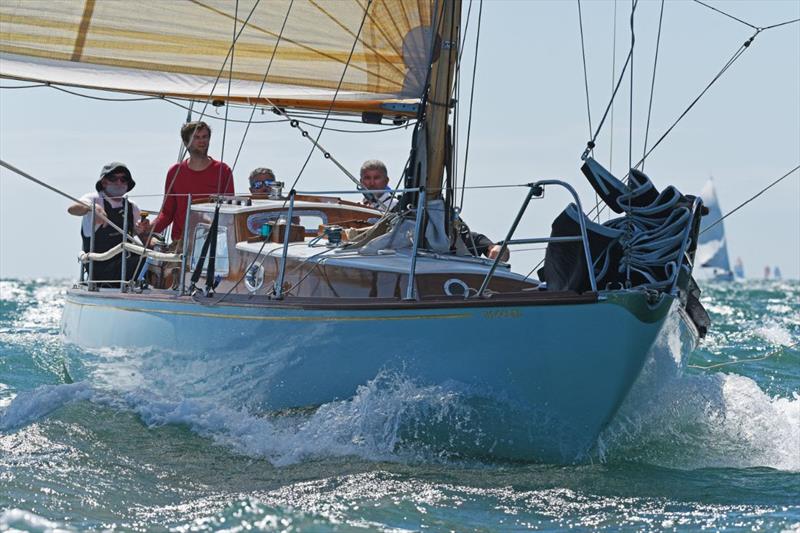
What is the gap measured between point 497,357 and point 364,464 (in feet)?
3.42

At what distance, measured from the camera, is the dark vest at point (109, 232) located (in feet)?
35.5

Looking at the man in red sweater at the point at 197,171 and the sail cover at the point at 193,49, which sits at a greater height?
the sail cover at the point at 193,49

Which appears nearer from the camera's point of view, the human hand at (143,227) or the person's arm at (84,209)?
the person's arm at (84,209)

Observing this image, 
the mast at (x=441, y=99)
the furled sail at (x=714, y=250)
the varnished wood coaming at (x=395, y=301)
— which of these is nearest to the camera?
the varnished wood coaming at (x=395, y=301)

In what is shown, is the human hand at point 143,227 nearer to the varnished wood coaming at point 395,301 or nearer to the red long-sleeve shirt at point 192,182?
the red long-sleeve shirt at point 192,182

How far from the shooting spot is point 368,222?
32.4 ft

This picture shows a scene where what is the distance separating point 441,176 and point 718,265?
78870 millimetres

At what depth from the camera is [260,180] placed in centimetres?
1085

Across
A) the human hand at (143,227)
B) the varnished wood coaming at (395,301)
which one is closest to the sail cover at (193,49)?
the human hand at (143,227)

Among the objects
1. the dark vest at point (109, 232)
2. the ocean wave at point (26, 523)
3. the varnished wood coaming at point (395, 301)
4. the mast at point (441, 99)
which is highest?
the mast at point (441, 99)

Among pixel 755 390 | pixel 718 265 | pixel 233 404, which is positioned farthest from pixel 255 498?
pixel 718 265

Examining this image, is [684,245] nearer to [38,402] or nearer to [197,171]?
[197,171]

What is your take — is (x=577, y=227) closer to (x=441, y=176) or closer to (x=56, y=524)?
(x=441, y=176)

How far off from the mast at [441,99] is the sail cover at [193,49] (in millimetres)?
993
